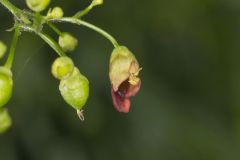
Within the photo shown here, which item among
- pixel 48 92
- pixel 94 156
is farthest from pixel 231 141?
pixel 48 92

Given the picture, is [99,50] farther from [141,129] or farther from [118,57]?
[118,57]

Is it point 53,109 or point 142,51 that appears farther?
point 142,51

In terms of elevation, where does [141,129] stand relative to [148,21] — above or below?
below

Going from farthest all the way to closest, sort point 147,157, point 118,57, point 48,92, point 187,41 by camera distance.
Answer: point 187,41, point 147,157, point 48,92, point 118,57

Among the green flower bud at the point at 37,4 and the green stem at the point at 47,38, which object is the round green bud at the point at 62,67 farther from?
the green flower bud at the point at 37,4

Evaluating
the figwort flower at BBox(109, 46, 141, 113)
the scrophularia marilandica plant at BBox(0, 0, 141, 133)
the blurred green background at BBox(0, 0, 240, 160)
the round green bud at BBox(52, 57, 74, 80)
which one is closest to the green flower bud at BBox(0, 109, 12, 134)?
the scrophularia marilandica plant at BBox(0, 0, 141, 133)

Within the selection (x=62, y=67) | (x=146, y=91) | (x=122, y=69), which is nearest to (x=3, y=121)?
(x=62, y=67)

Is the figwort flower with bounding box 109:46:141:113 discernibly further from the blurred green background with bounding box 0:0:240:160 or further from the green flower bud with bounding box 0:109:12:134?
the blurred green background with bounding box 0:0:240:160
